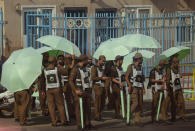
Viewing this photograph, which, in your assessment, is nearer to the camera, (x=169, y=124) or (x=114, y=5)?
(x=169, y=124)

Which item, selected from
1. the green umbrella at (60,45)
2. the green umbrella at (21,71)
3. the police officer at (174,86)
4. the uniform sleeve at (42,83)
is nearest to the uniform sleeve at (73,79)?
the green umbrella at (21,71)

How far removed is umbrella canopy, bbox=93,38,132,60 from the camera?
1441 cm

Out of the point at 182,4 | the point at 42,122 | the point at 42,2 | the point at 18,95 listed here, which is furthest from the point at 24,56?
the point at 182,4

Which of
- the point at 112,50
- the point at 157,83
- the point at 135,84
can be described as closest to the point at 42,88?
the point at 112,50

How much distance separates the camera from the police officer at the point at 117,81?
14.2m

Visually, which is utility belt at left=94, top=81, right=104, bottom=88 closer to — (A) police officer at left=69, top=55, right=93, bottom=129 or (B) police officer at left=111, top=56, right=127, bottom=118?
(B) police officer at left=111, top=56, right=127, bottom=118

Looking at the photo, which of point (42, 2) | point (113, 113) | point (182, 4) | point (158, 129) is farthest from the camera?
point (182, 4)

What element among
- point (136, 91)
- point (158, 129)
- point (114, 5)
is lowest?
point (158, 129)

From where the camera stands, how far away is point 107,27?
59.5 ft

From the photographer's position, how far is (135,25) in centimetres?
1842

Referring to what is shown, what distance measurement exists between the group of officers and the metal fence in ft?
10.8

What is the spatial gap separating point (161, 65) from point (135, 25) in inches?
205

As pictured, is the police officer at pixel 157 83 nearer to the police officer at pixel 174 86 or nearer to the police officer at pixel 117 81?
the police officer at pixel 174 86

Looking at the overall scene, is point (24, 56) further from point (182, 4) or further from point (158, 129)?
point (182, 4)
